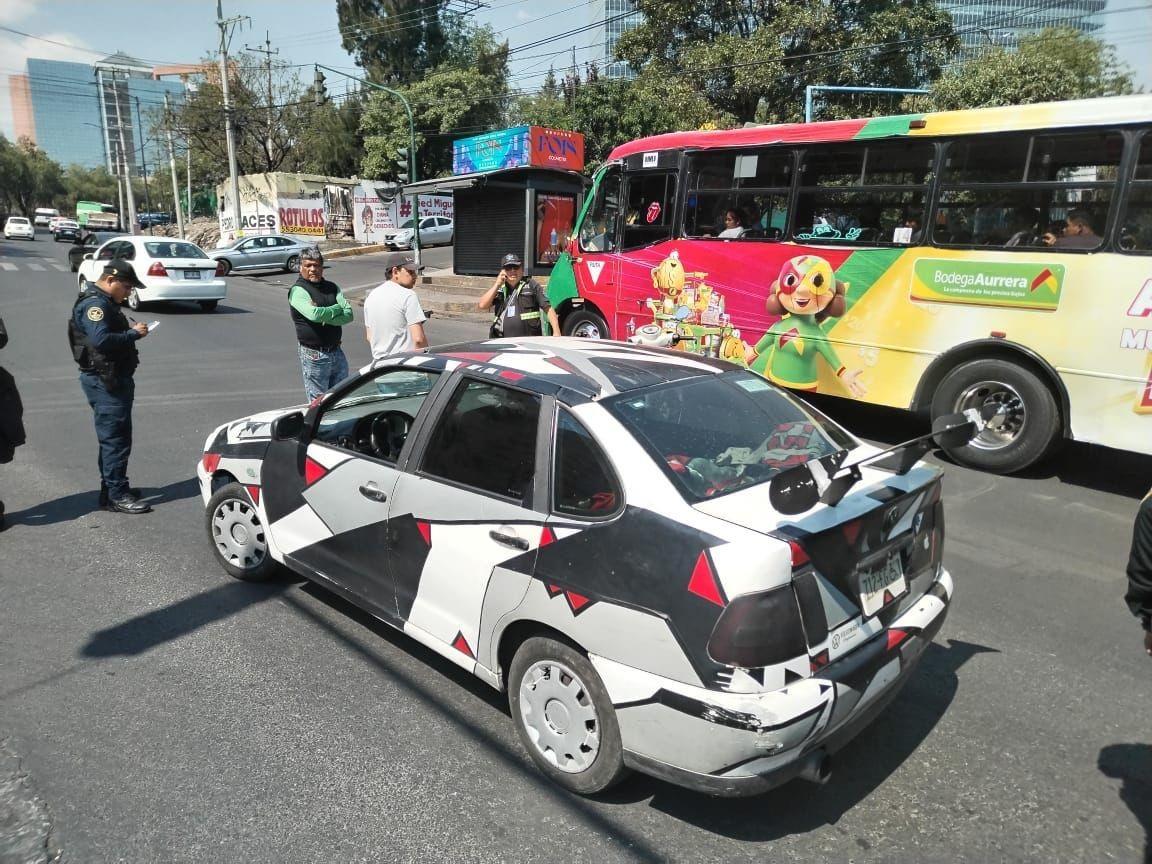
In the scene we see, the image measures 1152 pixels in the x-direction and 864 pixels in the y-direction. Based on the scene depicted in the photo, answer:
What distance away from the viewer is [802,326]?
8.26m

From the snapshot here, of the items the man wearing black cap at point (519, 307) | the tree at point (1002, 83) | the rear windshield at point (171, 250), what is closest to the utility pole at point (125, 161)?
the rear windshield at point (171, 250)

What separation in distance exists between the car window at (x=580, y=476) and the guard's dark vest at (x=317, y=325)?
13.9 ft

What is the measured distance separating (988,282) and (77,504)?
7.65 m

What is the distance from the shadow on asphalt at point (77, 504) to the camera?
5.73 metres

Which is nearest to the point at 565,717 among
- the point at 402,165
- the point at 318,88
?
the point at 402,165

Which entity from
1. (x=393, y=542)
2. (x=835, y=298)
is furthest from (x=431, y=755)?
(x=835, y=298)

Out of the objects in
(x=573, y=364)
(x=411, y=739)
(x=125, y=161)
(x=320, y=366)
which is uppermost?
(x=125, y=161)

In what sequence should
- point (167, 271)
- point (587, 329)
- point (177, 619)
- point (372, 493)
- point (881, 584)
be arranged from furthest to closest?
point (167, 271) → point (587, 329) → point (177, 619) → point (372, 493) → point (881, 584)

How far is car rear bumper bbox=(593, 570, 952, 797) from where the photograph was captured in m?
2.40

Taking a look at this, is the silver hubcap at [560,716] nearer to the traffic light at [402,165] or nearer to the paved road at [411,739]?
the paved road at [411,739]

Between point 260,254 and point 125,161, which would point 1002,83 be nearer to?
Answer: point 260,254

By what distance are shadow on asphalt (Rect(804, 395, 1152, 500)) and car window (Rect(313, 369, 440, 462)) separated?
5.52 meters

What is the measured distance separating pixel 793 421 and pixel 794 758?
1.49 meters

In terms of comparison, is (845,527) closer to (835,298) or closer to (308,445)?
(308,445)
